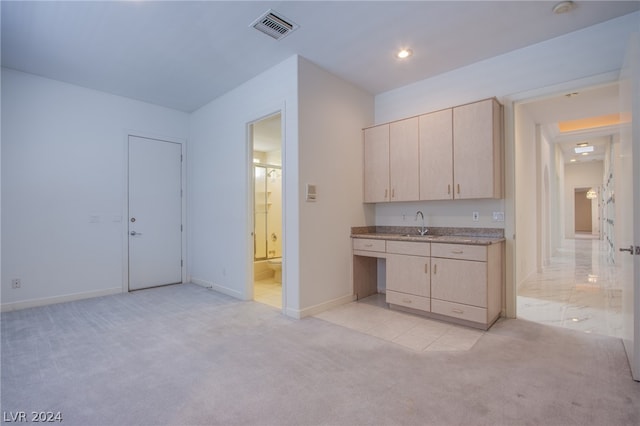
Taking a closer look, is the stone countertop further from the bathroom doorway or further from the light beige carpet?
the bathroom doorway

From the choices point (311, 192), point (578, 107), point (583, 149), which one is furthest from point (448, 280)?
point (583, 149)

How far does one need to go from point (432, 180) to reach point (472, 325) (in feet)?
5.25

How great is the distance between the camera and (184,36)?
9.93ft

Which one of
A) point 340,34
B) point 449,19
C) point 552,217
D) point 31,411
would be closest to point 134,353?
point 31,411

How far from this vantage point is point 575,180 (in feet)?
41.2

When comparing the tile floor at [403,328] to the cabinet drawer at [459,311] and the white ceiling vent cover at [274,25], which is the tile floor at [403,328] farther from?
the white ceiling vent cover at [274,25]

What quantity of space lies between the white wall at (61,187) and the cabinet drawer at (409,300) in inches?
152

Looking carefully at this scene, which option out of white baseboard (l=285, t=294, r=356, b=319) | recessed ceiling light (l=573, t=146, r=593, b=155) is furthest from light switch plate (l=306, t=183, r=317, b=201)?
recessed ceiling light (l=573, t=146, r=593, b=155)

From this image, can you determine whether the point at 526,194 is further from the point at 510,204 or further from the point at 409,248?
the point at 409,248

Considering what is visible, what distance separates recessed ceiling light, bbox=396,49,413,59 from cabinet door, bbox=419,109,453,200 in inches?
27.6

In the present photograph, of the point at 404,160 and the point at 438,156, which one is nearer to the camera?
the point at 438,156

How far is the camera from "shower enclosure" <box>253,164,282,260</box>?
19.6 feet

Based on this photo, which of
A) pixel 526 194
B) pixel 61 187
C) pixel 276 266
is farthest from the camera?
pixel 276 266

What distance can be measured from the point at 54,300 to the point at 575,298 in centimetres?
672
